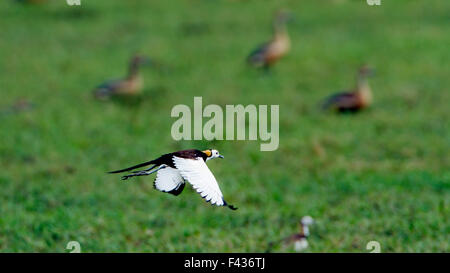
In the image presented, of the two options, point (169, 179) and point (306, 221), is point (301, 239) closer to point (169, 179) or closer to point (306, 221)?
point (306, 221)

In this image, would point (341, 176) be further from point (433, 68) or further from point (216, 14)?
point (216, 14)

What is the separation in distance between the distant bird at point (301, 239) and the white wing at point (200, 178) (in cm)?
192

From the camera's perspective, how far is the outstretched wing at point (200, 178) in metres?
2.88

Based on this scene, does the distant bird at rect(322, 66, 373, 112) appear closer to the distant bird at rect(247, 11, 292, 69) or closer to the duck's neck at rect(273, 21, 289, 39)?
the distant bird at rect(247, 11, 292, 69)

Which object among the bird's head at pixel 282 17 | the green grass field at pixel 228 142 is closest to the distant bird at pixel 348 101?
the green grass field at pixel 228 142

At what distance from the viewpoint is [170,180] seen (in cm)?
317

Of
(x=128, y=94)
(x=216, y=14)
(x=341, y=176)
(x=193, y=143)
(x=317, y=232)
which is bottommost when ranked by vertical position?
(x=317, y=232)

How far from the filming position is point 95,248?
486 cm

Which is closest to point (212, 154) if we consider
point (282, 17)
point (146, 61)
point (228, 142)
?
point (228, 142)

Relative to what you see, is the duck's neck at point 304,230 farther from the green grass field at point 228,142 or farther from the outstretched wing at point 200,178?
the outstretched wing at point 200,178

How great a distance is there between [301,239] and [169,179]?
1.91m

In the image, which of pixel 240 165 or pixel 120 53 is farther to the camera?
pixel 120 53
